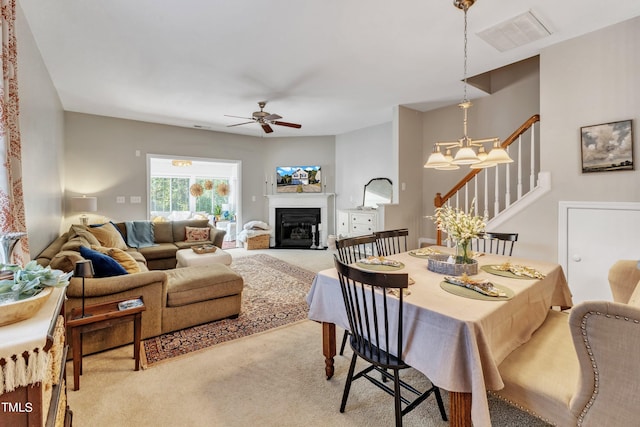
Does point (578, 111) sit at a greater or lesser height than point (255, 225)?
greater

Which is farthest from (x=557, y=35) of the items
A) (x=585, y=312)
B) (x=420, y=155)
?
(x=585, y=312)

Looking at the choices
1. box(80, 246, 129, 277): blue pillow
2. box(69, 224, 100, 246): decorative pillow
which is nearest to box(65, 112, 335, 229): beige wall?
box(69, 224, 100, 246): decorative pillow

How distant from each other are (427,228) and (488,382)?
4292 millimetres

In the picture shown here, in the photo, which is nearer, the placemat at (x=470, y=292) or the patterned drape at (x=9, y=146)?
the placemat at (x=470, y=292)

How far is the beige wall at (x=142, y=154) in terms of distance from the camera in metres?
5.18

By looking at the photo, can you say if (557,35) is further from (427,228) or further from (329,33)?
(427,228)

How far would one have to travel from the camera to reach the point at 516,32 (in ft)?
8.84

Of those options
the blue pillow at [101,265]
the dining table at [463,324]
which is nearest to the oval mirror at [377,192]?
the dining table at [463,324]

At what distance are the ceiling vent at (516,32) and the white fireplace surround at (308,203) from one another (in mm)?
4755

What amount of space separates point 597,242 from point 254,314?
11.5 ft

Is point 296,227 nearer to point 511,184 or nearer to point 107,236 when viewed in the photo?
point 107,236

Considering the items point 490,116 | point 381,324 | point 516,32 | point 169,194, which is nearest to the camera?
point 381,324

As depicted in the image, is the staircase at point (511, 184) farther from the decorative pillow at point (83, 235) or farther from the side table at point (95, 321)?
the decorative pillow at point (83, 235)

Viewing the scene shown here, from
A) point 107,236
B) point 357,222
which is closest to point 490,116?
point 357,222
